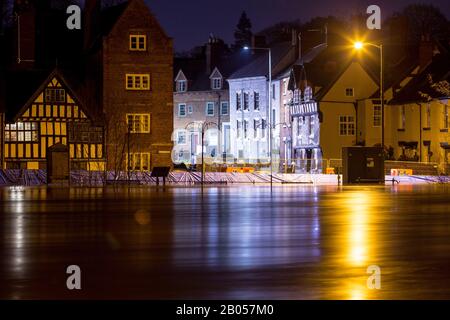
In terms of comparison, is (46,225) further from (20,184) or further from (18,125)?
(18,125)

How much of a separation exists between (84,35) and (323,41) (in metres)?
27.5

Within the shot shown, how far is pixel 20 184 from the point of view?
196 feet

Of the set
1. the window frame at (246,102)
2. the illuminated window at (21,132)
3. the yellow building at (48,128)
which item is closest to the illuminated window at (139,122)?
the yellow building at (48,128)

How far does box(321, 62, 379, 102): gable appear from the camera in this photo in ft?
307

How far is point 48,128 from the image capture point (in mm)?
81000

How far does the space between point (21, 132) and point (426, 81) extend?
1425 inches

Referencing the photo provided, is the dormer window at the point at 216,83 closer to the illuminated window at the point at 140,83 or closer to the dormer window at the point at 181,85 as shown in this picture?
the dormer window at the point at 181,85

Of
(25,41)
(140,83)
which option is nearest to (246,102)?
(140,83)

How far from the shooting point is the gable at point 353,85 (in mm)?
93625

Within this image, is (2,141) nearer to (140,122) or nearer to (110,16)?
(140,122)

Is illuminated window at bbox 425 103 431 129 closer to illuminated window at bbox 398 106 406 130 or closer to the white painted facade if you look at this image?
illuminated window at bbox 398 106 406 130

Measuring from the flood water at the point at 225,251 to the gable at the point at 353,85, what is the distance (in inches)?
2362
